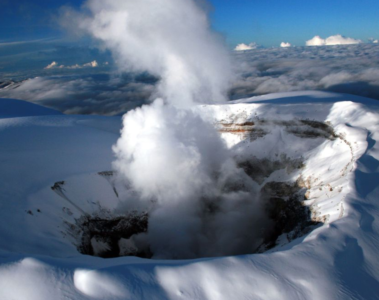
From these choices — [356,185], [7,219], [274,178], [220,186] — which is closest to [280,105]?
[274,178]

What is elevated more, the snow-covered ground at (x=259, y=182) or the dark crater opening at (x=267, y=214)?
the snow-covered ground at (x=259, y=182)

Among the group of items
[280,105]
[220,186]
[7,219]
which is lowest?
[220,186]

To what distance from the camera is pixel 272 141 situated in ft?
67.4

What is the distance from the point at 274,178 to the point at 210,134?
6.23m

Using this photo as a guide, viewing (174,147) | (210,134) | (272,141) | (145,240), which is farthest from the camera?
(210,134)

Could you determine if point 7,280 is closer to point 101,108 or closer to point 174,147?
point 174,147

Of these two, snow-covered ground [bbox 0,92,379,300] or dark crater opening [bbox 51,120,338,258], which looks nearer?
snow-covered ground [bbox 0,92,379,300]

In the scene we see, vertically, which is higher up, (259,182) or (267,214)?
(259,182)

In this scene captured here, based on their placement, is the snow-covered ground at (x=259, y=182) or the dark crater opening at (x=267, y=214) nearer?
the snow-covered ground at (x=259, y=182)

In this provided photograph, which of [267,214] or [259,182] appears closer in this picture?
[267,214]

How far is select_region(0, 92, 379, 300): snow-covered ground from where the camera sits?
5566mm

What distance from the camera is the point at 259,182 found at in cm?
1972

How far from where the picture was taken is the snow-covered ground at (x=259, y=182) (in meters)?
5.57

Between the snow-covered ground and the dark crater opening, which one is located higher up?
the snow-covered ground
